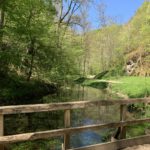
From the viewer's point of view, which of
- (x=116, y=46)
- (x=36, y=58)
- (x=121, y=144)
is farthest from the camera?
(x=116, y=46)

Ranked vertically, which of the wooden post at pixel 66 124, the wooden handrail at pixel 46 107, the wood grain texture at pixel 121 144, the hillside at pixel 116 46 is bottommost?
the wood grain texture at pixel 121 144

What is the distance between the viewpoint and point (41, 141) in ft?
39.7

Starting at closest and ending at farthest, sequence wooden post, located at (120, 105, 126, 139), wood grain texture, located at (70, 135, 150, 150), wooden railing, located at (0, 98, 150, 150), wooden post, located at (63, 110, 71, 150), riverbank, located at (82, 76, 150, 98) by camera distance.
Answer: wooden railing, located at (0, 98, 150, 150), wooden post, located at (63, 110, 71, 150), wood grain texture, located at (70, 135, 150, 150), wooden post, located at (120, 105, 126, 139), riverbank, located at (82, 76, 150, 98)

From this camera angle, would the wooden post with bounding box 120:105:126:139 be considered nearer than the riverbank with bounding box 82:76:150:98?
Yes

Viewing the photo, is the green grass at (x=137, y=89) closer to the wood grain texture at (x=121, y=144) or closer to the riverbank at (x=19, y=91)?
the riverbank at (x=19, y=91)

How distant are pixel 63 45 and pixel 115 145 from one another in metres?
26.3

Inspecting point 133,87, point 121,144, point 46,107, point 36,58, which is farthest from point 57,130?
point 133,87

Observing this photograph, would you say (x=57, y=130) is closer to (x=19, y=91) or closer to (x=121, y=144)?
(x=121, y=144)

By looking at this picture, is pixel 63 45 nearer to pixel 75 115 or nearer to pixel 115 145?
pixel 75 115

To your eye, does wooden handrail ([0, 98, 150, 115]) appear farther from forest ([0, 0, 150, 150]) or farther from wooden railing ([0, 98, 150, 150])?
forest ([0, 0, 150, 150])

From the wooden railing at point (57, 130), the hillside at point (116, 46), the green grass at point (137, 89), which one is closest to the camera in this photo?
the wooden railing at point (57, 130)

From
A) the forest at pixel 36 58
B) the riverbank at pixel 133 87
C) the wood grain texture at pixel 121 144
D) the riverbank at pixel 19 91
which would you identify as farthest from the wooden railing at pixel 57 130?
the riverbank at pixel 133 87

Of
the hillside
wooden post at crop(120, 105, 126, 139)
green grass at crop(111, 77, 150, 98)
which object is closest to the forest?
green grass at crop(111, 77, 150, 98)

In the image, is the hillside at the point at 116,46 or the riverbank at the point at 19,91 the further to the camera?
the hillside at the point at 116,46
